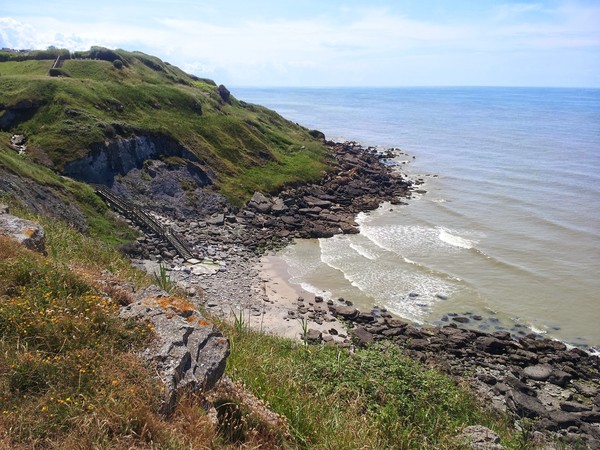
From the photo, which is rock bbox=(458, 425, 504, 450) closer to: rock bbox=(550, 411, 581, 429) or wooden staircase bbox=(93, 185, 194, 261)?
rock bbox=(550, 411, 581, 429)

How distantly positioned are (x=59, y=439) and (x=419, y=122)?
482 feet

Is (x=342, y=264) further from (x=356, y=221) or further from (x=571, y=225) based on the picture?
(x=571, y=225)

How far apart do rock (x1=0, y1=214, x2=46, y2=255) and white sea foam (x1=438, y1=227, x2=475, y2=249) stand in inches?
1293

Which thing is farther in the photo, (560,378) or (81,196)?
(81,196)

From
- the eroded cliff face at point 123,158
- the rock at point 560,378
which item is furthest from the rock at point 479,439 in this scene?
the eroded cliff face at point 123,158

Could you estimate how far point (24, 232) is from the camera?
11359 millimetres

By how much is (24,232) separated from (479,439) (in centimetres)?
1102

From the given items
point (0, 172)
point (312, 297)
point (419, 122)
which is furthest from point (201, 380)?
point (419, 122)

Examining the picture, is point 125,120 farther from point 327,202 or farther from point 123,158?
point 327,202

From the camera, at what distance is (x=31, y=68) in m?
63.0

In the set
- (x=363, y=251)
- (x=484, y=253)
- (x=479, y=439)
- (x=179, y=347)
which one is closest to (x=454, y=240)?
(x=484, y=253)

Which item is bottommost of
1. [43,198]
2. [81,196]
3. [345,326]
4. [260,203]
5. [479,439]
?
[345,326]

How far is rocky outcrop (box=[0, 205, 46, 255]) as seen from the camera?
431 inches

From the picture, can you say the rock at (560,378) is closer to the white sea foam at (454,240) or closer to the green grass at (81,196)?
the white sea foam at (454,240)
